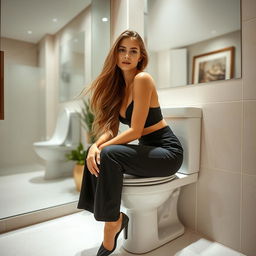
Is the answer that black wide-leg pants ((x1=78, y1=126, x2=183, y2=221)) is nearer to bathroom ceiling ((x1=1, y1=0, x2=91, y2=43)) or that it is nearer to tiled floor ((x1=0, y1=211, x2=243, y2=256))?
tiled floor ((x1=0, y1=211, x2=243, y2=256))

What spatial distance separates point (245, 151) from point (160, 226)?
2.23 feet

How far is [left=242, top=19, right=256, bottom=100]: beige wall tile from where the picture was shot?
1120 mm

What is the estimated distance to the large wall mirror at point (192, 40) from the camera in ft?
4.07

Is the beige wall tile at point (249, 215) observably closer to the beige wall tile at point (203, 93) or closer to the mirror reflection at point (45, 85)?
the beige wall tile at point (203, 93)

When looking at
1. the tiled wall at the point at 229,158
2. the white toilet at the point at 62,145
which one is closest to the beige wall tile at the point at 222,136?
the tiled wall at the point at 229,158

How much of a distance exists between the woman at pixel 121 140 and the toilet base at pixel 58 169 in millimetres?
1308

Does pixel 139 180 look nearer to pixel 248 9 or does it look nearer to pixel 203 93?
pixel 203 93

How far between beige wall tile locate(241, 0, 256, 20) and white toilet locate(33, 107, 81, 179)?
188 cm

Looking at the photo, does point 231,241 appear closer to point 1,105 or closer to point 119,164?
point 119,164

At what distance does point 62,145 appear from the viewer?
98.3 inches

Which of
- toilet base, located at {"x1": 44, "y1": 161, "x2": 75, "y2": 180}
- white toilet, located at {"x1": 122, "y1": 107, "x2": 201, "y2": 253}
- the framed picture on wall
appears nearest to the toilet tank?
white toilet, located at {"x1": 122, "y1": 107, "x2": 201, "y2": 253}

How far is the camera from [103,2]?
2029 millimetres

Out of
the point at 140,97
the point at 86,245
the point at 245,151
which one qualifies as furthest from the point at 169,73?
the point at 86,245

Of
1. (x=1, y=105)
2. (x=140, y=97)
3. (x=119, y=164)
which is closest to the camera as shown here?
(x=119, y=164)
